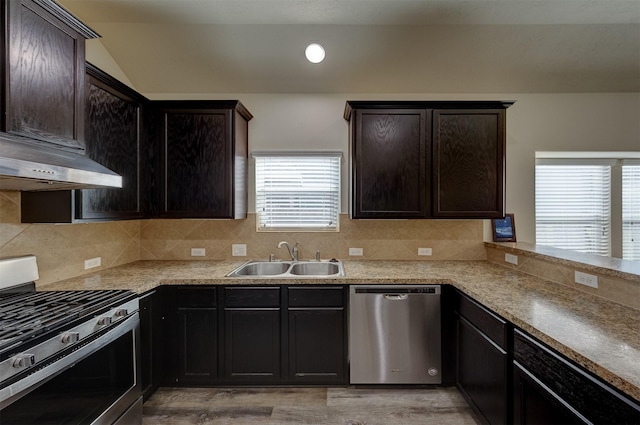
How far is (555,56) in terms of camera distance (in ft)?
8.61

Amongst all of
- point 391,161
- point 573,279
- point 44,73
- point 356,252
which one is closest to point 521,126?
point 391,161

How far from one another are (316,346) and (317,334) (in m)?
0.09

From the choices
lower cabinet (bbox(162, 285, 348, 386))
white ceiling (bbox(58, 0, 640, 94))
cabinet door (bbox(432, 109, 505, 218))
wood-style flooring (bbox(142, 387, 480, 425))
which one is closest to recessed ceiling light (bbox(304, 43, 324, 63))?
white ceiling (bbox(58, 0, 640, 94))

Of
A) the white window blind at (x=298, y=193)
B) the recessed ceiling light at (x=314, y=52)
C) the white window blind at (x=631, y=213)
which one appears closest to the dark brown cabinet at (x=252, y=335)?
the white window blind at (x=298, y=193)

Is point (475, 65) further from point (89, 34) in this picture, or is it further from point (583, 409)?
point (89, 34)

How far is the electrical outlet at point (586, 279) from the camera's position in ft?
5.87

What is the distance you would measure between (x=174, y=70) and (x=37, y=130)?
5.13 feet

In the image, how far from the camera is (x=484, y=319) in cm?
178

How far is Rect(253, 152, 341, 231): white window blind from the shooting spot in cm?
303

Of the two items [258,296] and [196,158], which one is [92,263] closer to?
[196,158]

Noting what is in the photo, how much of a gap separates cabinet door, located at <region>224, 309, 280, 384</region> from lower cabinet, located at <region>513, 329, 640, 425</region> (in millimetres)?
1553

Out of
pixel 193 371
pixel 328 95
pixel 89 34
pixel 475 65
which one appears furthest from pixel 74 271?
pixel 475 65

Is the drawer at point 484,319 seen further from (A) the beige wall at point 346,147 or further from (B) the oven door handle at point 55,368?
(B) the oven door handle at point 55,368

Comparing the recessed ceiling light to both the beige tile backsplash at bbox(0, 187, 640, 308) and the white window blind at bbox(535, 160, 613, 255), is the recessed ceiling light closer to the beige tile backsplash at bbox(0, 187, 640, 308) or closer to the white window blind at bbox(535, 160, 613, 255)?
the beige tile backsplash at bbox(0, 187, 640, 308)
